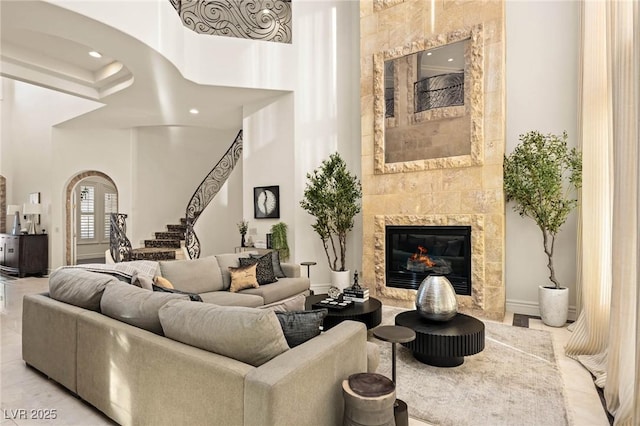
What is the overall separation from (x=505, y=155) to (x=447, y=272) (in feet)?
6.50

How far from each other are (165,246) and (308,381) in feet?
28.4

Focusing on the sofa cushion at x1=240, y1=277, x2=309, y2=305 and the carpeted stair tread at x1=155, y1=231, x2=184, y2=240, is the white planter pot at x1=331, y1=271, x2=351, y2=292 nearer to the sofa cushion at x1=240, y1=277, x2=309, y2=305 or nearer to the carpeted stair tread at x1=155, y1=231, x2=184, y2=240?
the sofa cushion at x1=240, y1=277, x2=309, y2=305

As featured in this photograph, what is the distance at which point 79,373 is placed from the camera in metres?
2.67

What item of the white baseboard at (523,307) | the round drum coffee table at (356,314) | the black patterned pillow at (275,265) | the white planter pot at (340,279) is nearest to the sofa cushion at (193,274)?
the black patterned pillow at (275,265)

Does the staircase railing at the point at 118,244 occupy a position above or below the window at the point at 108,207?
below

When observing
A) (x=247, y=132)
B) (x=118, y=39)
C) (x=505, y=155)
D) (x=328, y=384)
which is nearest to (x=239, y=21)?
(x=247, y=132)

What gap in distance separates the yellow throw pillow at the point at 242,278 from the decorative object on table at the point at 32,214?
285 inches

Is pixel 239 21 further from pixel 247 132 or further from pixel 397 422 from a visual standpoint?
pixel 397 422

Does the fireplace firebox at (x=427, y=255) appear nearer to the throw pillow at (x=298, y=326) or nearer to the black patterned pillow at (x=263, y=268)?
the black patterned pillow at (x=263, y=268)

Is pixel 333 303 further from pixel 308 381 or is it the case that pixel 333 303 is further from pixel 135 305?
pixel 308 381

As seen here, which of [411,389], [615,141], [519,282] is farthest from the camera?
[519,282]

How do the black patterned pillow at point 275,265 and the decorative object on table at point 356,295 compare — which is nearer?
the decorative object on table at point 356,295

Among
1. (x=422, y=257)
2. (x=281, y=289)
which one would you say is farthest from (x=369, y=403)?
(x=422, y=257)

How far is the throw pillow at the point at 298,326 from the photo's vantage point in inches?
80.8
